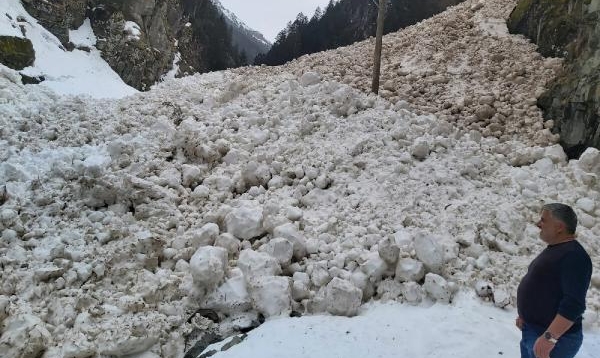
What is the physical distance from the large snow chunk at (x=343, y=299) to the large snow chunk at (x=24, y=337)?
2948 millimetres

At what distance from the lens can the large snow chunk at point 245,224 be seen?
6262mm

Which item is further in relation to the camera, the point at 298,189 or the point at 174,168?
the point at 174,168

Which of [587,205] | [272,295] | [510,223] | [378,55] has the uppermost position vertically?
[378,55]

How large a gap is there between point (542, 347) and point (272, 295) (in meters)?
2.80

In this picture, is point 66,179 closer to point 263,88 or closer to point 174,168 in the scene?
point 174,168

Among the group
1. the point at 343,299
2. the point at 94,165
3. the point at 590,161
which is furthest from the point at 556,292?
the point at 94,165

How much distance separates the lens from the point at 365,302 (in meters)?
5.25

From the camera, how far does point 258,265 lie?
5.50 meters

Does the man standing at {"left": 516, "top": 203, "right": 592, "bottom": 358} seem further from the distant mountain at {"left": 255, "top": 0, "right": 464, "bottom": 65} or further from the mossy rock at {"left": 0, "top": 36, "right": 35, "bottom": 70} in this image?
the distant mountain at {"left": 255, "top": 0, "right": 464, "bottom": 65}

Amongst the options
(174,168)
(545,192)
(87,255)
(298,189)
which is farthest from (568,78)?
(87,255)

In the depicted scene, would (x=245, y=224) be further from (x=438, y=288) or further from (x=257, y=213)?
(x=438, y=288)

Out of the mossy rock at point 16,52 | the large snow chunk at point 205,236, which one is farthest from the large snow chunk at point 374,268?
the mossy rock at point 16,52

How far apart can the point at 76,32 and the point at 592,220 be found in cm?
3394

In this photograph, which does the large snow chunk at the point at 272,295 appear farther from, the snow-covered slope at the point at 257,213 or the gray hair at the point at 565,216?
the gray hair at the point at 565,216
